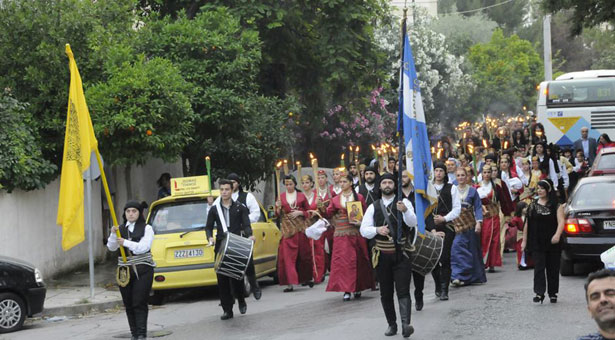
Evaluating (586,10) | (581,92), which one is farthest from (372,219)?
(581,92)

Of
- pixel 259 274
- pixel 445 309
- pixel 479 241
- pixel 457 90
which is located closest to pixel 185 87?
pixel 259 274

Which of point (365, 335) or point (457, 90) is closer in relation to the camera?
point (365, 335)

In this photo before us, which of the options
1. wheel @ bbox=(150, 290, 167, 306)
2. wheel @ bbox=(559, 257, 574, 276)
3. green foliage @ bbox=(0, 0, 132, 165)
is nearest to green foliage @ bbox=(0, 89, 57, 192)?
green foliage @ bbox=(0, 0, 132, 165)

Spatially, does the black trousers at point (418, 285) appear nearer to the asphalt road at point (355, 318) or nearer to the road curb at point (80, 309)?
the asphalt road at point (355, 318)

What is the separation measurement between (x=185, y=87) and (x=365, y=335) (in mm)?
9677

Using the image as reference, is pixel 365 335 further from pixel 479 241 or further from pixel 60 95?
pixel 60 95

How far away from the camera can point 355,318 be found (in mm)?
12203

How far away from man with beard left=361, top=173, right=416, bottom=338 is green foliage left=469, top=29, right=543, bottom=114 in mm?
53620

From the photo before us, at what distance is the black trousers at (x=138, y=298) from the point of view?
1120 centimetres

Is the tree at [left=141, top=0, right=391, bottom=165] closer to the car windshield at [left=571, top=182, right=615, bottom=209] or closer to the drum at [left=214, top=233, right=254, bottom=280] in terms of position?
the car windshield at [left=571, top=182, right=615, bottom=209]

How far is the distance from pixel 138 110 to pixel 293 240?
390 centimetres

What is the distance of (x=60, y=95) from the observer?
59.3 ft

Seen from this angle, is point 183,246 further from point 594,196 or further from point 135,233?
point 594,196

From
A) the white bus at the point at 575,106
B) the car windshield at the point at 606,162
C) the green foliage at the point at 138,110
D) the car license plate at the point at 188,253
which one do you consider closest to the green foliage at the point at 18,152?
the green foliage at the point at 138,110
